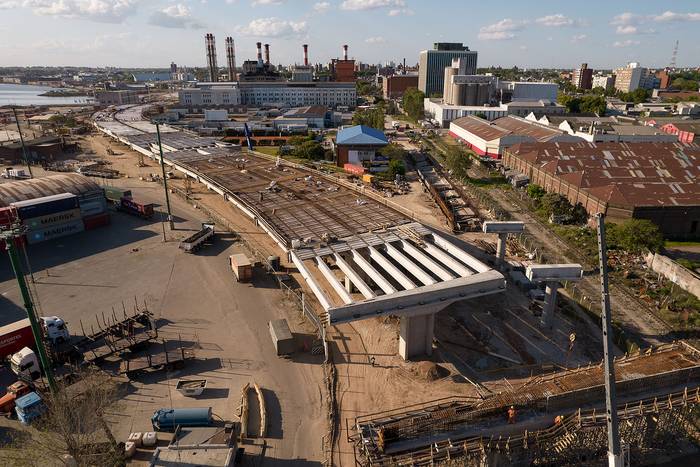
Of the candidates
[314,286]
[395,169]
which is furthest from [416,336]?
[395,169]

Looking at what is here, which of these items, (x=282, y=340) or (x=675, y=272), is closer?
(x=282, y=340)

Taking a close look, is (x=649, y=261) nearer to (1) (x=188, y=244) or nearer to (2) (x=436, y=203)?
(2) (x=436, y=203)

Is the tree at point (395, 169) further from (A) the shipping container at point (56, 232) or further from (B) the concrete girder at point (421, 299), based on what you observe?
(B) the concrete girder at point (421, 299)

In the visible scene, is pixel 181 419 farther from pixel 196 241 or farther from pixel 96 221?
pixel 96 221

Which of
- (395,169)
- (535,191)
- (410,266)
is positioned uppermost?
(410,266)

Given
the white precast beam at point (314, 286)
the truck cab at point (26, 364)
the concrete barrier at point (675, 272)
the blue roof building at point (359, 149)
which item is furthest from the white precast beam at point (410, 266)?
the blue roof building at point (359, 149)

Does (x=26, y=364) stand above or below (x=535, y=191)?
below

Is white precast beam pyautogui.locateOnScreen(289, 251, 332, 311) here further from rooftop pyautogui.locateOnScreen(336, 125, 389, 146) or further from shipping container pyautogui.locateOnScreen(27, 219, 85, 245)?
rooftop pyautogui.locateOnScreen(336, 125, 389, 146)
